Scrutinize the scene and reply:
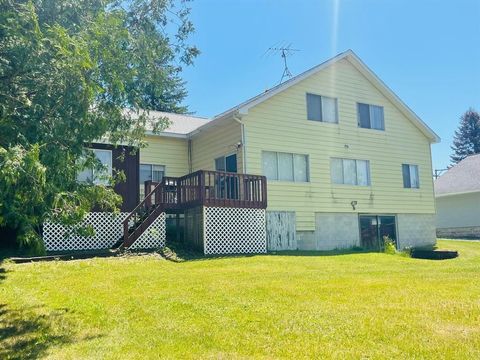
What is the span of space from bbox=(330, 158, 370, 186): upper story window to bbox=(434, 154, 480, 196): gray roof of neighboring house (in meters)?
11.6

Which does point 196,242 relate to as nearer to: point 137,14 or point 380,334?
point 137,14

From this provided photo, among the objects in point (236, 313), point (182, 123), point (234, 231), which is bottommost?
point (236, 313)

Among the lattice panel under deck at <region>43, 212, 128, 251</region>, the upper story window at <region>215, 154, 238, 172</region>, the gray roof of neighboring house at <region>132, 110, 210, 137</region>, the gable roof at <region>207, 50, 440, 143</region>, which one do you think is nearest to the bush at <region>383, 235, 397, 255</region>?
the gable roof at <region>207, 50, 440, 143</region>

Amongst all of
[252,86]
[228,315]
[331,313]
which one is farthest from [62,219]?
[252,86]

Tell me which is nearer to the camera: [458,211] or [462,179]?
[458,211]

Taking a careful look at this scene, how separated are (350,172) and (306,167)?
2350 mm

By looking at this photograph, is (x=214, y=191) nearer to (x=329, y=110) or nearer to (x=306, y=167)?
(x=306, y=167)

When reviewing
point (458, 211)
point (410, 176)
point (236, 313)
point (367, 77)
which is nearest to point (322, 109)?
point (367, 77)

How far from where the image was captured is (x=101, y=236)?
1470 cm

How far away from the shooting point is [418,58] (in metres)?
19.2

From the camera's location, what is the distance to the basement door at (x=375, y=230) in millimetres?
19734

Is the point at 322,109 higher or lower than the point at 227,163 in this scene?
higher

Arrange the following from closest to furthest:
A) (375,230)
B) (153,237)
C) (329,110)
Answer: (153,237) < (329,110) < (375,230)

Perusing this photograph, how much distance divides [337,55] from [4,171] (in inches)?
671
